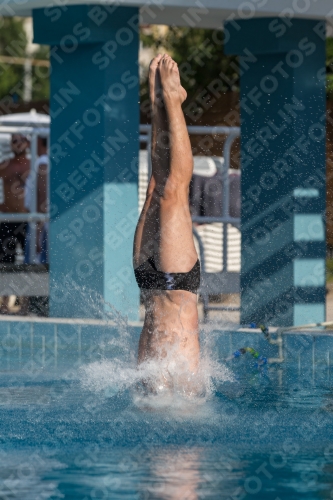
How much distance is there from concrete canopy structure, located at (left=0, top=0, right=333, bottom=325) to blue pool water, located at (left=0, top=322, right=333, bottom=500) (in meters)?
1.36

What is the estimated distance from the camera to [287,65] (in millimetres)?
8570

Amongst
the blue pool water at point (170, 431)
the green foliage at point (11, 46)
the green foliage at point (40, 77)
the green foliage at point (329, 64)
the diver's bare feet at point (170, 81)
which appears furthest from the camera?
the green foliage at point (40, 77)

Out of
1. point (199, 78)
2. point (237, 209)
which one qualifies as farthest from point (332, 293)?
point (199, 78)

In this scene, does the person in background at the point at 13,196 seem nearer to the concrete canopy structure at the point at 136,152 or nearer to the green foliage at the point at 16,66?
the concrete canopy structure at the point at 136,152

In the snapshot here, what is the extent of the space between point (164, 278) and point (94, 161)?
348cm

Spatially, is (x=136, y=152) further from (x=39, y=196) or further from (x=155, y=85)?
(x=39, y=196)

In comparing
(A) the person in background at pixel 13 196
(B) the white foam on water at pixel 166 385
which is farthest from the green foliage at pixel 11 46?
(B) the white foam on water at pixel 166 385

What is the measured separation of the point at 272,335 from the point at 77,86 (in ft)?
8.78

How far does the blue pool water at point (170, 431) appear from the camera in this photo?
3.75 m

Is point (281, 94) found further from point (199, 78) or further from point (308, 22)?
point (199, 78)

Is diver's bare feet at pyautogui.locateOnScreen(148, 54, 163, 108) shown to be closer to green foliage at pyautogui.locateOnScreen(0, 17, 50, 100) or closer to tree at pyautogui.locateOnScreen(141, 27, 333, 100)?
tree at pyautogui.locateOnScreen(141, 27, 333, 100)

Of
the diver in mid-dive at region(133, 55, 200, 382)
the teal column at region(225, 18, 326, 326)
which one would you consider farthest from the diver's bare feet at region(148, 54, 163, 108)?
the teal column at region(225, 18, 326, 326)

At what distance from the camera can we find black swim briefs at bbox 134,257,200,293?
525cm

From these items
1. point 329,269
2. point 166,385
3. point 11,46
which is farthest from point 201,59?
point 11,46
